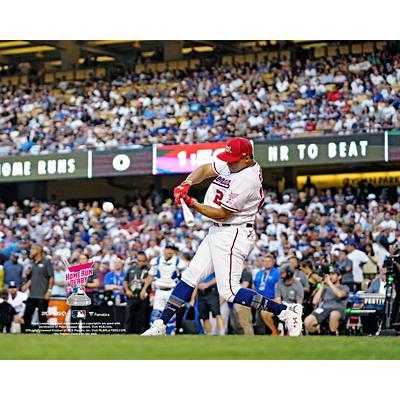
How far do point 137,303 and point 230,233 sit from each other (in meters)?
7.45

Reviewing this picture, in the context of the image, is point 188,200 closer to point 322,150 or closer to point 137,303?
point 137,303

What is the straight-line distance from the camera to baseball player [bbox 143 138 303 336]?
9242 mm

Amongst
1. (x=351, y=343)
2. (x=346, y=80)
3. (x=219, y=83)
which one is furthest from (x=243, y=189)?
(x=219, y=83)

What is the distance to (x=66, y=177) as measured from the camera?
26531 millimetres

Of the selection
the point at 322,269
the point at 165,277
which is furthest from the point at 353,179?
the point at 165,277

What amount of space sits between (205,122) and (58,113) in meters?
5.29

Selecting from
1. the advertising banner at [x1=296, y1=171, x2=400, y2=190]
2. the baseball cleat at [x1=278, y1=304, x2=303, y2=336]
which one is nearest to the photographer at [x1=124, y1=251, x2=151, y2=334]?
the baseball cleat at [x1=278, y1=304, x2=303, y2=336]

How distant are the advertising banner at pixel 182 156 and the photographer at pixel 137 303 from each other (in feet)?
26.0

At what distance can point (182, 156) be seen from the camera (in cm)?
2497

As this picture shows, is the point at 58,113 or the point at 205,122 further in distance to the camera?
the point at 58,113

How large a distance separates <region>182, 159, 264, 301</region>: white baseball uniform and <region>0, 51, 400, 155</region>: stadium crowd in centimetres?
1410

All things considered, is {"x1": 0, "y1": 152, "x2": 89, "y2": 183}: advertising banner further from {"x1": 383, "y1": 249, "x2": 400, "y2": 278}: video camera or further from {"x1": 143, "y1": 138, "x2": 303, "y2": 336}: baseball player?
{"x1": 143, "y1": 138, "x2": 303, "y2": 336}: baseball player

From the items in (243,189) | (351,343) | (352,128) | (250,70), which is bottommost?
(351,343)

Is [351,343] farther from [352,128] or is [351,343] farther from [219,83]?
[219,83]
